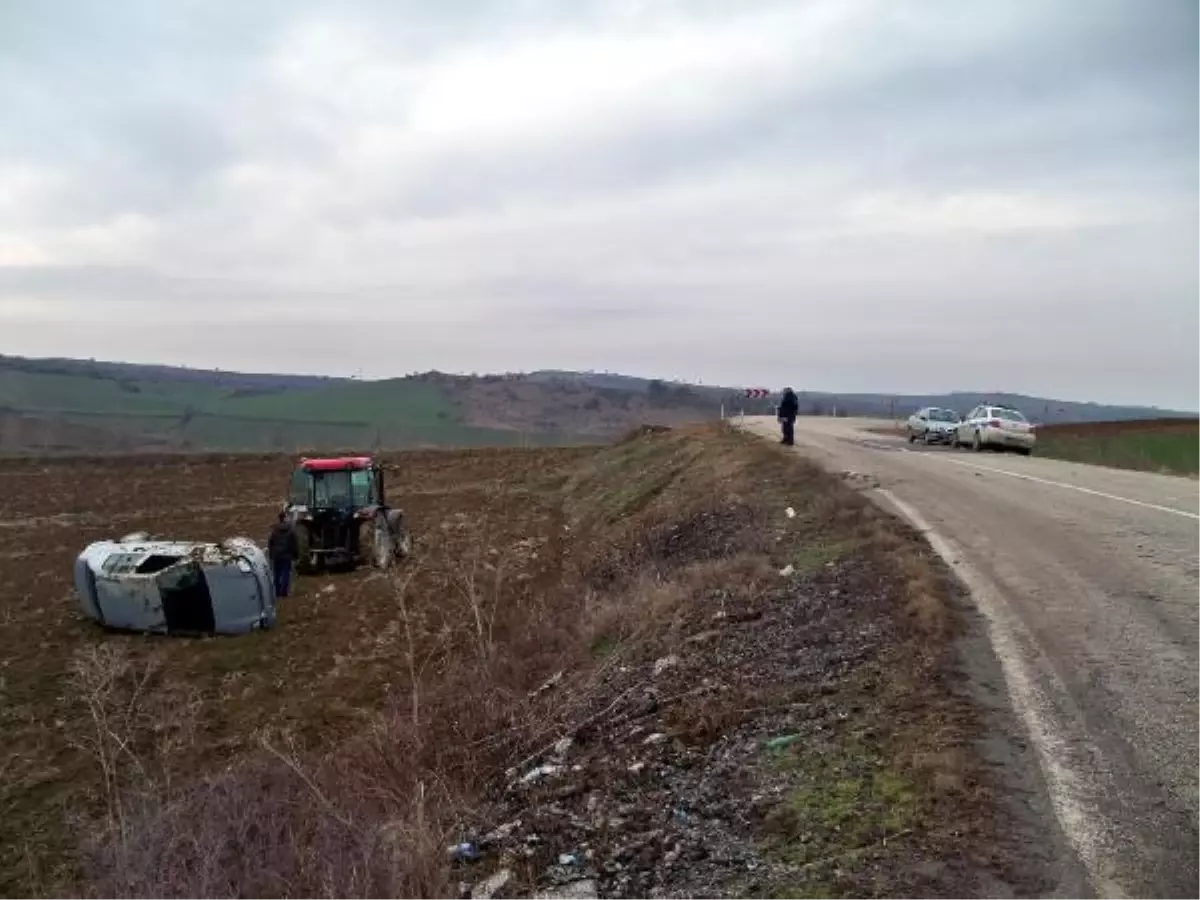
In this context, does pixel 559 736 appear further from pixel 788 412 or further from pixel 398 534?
pixel 788 412

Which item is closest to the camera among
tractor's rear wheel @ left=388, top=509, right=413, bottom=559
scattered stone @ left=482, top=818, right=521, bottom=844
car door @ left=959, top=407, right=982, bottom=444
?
scattered stone @ left=482, top=818, right=521, bottom=844

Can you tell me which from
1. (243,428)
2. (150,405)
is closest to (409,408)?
(243,428)

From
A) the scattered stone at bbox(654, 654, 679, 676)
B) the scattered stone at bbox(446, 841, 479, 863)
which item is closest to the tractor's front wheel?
the scattered stone at bbox(654, 654, 679, 676)

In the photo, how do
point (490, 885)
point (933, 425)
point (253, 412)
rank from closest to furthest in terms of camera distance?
point (490, 885)
point (933, 425)
point (253, 412)

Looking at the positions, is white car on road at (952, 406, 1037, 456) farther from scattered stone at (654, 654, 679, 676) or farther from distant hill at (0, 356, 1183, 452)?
distant hill at (0, 356, 1183, 452)

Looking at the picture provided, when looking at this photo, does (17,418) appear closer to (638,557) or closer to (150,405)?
(150,405)

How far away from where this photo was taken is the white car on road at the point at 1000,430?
2650 cm

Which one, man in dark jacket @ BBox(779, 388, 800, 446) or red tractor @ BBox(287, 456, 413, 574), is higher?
man in dark jacket @ BBox(779, 388, 800, 446)

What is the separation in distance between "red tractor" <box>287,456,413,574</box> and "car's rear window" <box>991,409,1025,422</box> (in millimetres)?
16207

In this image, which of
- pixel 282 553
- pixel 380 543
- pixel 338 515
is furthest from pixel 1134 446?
pixel 282 553

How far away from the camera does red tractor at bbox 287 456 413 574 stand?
2009cm

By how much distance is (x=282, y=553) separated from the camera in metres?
18.3

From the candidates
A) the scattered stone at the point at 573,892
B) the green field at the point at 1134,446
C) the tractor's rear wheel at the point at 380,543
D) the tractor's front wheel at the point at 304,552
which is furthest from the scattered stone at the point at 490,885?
the green field at the point at 1134,446

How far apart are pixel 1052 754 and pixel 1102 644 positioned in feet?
7.07
